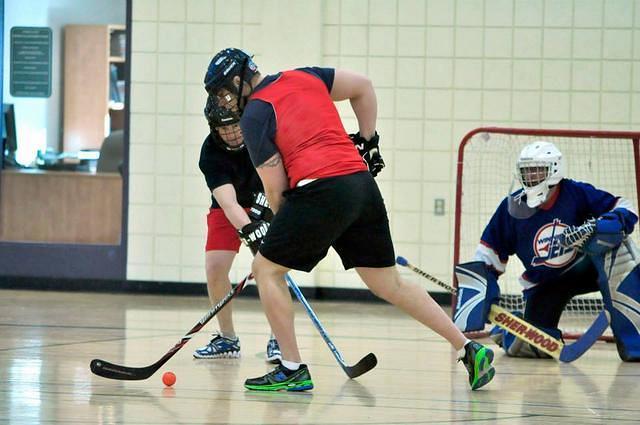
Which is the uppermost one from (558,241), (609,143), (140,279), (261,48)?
(261,48)

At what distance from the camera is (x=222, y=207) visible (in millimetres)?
4875

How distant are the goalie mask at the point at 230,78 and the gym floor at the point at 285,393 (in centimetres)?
103

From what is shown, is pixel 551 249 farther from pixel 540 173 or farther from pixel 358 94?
pixel 358 94

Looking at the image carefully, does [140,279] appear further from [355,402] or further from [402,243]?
[355,402]

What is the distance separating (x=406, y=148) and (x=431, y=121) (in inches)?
9.9

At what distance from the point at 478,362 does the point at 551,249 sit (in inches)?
55.1

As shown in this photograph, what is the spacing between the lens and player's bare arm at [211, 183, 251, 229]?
4.79 metres

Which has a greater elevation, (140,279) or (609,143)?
(609,143)

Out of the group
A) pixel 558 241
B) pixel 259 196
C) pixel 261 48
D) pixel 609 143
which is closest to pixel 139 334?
pixel 259 196

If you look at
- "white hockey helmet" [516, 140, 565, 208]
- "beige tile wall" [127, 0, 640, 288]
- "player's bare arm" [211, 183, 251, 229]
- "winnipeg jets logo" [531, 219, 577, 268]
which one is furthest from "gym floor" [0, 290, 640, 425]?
"beige tile wall" [127, 0, 640, 288]

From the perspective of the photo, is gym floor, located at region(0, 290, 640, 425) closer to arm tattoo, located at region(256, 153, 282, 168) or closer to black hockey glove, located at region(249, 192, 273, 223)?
black hockey glove, located at region(249, 192, 273, 223)

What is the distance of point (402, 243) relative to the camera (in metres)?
8.03

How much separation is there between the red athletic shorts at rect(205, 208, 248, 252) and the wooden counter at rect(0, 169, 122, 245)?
3469 millimetres

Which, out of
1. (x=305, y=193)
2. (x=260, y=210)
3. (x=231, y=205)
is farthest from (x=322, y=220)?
(x=231, y=205)
